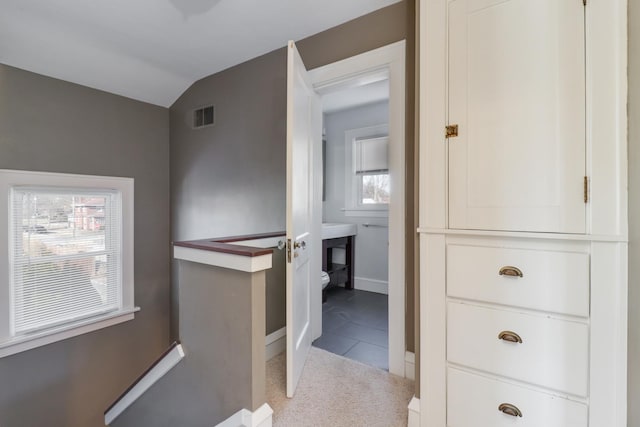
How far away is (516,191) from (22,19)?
332cm

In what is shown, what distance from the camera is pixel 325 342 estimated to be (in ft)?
7.86

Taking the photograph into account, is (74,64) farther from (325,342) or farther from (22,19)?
(325,342)

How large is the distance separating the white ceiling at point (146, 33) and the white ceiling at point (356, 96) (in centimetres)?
109

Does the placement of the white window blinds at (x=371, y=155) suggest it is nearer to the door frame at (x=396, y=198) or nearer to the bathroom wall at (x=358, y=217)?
the bathroom wall at (x=358, y=217)

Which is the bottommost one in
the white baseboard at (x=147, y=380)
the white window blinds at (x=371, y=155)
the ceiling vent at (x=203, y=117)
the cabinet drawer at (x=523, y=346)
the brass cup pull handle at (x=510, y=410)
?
the white baseboard at (x=147, y=380)

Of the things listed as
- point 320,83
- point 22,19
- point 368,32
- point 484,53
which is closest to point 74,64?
point 22,19

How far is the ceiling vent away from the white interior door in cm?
135

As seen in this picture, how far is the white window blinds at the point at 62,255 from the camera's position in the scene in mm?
2479

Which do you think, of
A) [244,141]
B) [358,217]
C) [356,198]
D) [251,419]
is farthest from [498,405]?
[356,198]

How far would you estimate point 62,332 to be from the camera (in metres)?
2.65

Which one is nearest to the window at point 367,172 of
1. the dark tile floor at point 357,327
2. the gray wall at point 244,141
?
the dark tile floor at point 357,327

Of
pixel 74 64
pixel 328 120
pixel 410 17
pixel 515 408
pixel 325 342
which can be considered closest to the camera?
pixel 515 408

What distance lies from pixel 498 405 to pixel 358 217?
2.98 metres

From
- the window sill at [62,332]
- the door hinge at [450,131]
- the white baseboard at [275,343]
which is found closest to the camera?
the door hinge at [450,131]
